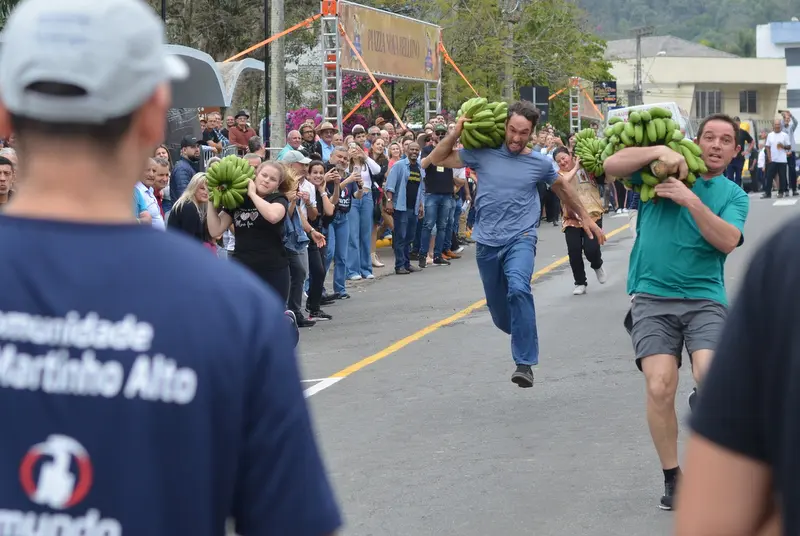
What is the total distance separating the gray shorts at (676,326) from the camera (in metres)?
6.46

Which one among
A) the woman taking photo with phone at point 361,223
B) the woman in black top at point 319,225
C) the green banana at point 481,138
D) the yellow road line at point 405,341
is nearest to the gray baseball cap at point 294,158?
the woman in black top at point 319,225

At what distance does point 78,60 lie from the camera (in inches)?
75.0

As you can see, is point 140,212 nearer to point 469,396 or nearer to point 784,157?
point 469,396

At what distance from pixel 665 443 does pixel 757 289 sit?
15.4 feet

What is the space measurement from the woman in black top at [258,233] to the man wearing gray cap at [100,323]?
8.75m

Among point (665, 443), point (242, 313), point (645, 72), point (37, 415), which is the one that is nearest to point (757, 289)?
point (242, 313)

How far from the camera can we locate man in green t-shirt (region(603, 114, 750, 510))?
637 cm

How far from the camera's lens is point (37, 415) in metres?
1.94

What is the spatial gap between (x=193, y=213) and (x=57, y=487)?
916 cm

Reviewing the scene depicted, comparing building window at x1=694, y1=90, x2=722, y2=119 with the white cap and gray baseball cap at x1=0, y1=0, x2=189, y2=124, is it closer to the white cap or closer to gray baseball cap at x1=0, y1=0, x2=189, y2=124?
the white cap

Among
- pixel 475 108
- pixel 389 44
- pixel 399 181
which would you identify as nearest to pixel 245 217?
pixel 475 108

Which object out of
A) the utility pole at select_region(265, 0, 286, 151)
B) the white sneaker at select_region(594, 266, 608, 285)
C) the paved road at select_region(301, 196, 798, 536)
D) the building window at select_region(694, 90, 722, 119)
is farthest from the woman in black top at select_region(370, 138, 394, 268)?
the building window at select_region(694, 90, 722, 119)

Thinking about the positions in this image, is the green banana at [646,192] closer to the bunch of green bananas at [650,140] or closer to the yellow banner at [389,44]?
the bunch of green bananas at [650,140]

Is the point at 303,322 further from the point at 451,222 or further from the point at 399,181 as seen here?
the point at 451,222
